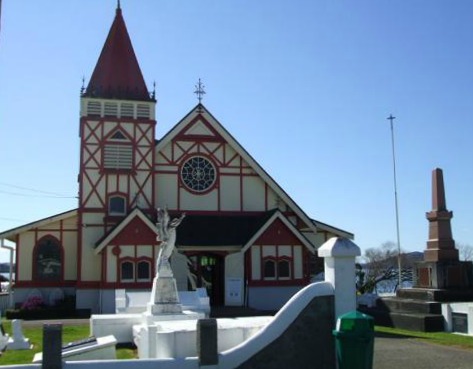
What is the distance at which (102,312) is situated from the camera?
2839cm

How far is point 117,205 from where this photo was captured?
30891 mm

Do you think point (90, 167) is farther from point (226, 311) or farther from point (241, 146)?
point (226, 311)

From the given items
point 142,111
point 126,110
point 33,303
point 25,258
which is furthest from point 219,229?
→ point 25,258

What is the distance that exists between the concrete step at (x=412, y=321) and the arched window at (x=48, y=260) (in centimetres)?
1648

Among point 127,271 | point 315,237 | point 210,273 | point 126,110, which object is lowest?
point 210,273

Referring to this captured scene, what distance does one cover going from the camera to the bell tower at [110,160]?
30.3m

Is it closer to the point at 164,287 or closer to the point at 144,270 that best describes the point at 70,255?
the point at 144,270

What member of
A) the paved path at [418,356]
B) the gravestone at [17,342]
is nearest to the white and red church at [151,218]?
the gravestone at [17,342]

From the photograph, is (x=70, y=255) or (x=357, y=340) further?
(x=70, y=255)

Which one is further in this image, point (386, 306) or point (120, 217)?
point (120, 217)

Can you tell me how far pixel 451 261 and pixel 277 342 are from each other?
14.6 meters

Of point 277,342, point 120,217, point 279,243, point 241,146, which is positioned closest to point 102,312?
point 120,217

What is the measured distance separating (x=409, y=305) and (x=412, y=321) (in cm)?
173

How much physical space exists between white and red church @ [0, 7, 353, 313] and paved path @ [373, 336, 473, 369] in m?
14.7
